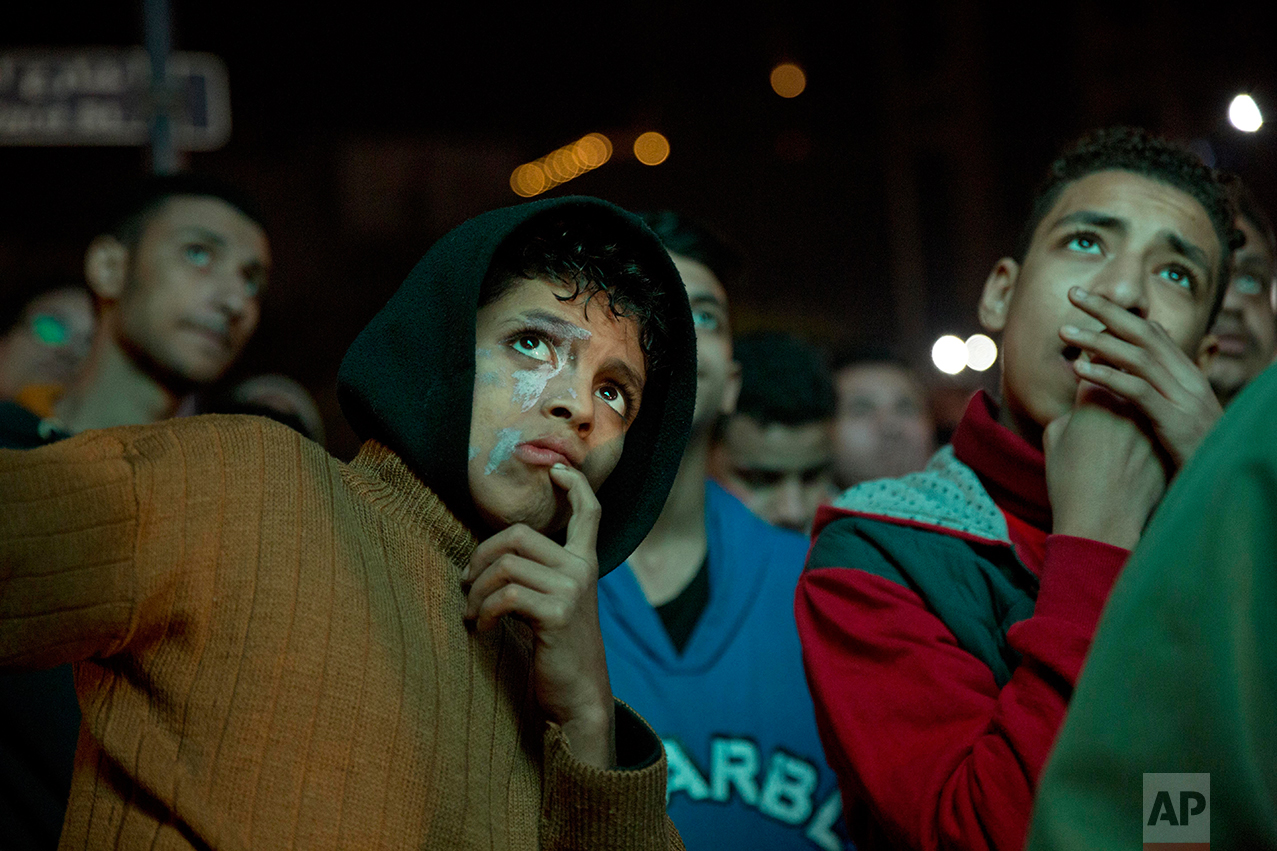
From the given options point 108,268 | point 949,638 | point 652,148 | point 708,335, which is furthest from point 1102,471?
point 652,148

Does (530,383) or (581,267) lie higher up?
(581,267)

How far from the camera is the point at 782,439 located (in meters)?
4.56

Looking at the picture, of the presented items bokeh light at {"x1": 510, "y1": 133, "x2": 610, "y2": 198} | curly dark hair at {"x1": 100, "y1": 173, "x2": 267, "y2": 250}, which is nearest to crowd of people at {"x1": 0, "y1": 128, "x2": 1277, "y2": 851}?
→ curly dark hair at {"x1": 100, "y1": 173, "x2": 267, "y2": 250}

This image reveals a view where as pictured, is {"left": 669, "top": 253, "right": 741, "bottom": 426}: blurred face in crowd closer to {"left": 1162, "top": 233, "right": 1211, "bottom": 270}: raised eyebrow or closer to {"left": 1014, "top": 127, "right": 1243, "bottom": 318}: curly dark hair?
{"left": 1014, "top": 127, "right": 1243, "bottom": 318}: curly dark hair

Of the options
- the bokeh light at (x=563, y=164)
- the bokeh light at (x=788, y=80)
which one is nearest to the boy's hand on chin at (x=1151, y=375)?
the bokeh light at (x=563, y=164)

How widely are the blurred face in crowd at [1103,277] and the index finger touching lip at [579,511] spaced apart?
41.2 inches

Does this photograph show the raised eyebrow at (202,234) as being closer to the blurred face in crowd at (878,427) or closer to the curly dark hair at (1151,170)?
the curly dark hair at (1151,170)

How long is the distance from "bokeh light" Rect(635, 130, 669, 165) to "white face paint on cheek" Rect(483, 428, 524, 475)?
15.3 meters

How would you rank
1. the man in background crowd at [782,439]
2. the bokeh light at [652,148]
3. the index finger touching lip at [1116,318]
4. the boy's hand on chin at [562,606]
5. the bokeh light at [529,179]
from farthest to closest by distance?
1. the bokeh light at [652,148]
2. the bokeh light at [529,179]
3. the man in background crowd at [782,439]
4. the index finger touching lip at [1116,318]
5. the boy's hand on chin at [562,606]

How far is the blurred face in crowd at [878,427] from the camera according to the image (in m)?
5.06

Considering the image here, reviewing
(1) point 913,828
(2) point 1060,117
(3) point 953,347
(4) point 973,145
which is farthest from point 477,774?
(4) point 973,145

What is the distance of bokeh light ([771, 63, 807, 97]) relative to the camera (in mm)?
16328

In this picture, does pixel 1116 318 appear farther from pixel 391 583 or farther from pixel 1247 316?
pixel 1247 316

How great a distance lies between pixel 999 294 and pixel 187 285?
2.35 meters
